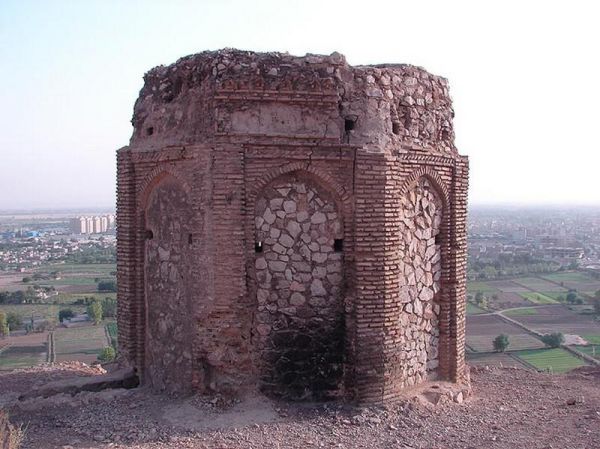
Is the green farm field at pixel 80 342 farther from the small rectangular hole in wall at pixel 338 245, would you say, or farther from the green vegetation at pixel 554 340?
the green vegetation at pixel 554 340

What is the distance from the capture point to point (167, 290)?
32.8ft

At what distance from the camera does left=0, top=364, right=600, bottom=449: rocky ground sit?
8.05 metres

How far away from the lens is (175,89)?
995 cm

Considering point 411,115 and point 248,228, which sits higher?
point 411,115

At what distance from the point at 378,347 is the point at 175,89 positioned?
514cm

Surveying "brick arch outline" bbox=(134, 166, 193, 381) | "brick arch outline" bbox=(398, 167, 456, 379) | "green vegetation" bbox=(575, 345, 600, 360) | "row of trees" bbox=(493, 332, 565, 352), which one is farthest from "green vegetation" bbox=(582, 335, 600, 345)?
"brick arch outline" bbox=(134, 166, 193, 381)

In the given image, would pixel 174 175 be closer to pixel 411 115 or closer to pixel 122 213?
pixel 122 213

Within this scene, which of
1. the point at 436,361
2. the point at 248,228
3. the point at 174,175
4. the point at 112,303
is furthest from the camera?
the point at 112,303

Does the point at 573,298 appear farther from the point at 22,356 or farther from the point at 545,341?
the point at 22,356

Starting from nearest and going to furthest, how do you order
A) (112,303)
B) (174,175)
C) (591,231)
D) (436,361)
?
(174,175) → (436,361) → (112,303) → (591,231)

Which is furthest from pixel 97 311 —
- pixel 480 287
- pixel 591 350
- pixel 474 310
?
pixel 480 287

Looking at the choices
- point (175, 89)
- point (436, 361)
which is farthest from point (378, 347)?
point (175, 89)

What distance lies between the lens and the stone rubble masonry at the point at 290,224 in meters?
9.01

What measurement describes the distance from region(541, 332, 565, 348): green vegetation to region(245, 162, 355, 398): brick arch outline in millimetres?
22909
